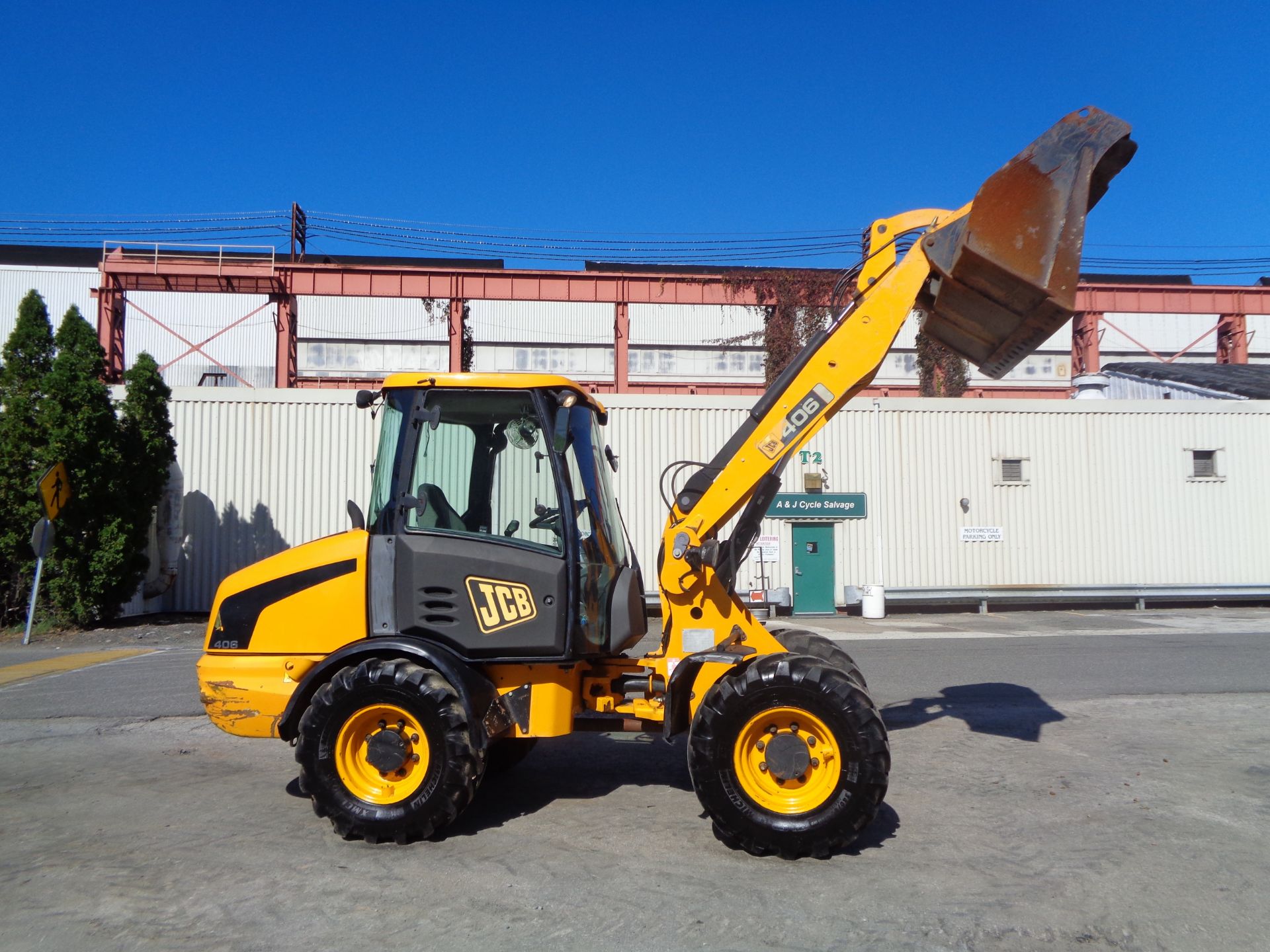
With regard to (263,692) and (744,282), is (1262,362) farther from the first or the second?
(263,692)

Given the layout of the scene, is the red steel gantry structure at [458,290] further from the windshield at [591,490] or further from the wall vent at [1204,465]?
the windshield at [591,490]

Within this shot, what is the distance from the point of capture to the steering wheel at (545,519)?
533 cm

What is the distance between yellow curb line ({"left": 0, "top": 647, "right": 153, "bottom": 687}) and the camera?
37.7ft

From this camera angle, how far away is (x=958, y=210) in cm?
553

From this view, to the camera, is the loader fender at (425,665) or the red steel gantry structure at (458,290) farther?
the red steel gantry structure at (458,290)

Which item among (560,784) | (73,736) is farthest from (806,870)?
Answer: (73,736)

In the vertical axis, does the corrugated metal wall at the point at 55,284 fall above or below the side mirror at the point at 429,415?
above

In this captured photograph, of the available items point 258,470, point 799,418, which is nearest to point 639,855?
point 799,418

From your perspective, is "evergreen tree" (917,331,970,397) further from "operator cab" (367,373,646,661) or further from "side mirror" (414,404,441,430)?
"side mirror" (414,404,441,430)

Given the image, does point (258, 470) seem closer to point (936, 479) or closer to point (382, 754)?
point (936, 479)

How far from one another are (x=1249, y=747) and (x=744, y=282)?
1917cm

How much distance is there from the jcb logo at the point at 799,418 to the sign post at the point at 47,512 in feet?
44.5

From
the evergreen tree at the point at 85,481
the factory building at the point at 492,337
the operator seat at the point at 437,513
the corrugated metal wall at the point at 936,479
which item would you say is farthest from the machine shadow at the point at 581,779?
the factory building at the point at 492,337

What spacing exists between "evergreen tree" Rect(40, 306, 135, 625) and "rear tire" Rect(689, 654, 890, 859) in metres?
15.0
